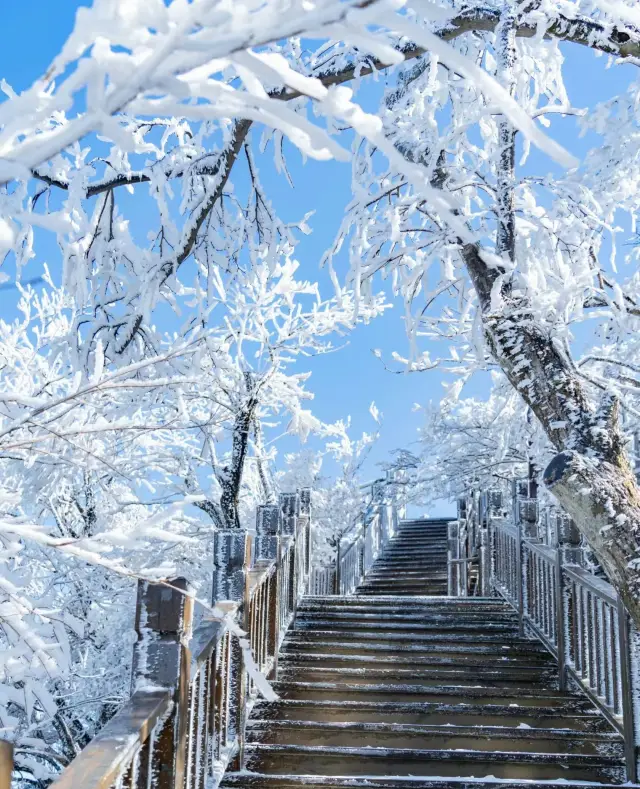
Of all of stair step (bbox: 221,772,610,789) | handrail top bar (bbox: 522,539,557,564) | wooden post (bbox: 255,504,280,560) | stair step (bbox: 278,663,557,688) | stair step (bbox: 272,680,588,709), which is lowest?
stair step (bbox: 221,772,610,789)

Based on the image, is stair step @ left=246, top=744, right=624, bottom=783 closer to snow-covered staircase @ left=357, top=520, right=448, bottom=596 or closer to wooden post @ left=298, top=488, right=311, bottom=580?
wooden post @ left=298, top=488, right=311, bottom=580

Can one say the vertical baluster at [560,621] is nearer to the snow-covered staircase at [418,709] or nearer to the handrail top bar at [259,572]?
the snow-covered staircase at [418,709]

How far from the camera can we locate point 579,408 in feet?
13.5

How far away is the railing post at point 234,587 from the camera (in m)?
3.96

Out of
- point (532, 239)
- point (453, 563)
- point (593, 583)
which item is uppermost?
point (532, 239)

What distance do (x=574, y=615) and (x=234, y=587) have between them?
115 inches

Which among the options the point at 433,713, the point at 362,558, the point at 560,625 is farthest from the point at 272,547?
the point at 362,558

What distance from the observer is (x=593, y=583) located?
4918mm

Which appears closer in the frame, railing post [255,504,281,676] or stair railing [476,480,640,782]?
stair railing [476,480,640,782]

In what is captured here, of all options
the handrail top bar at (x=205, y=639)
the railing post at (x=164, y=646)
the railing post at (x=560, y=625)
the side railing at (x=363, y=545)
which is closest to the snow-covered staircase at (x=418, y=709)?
the railing post at (x=560, y=625)

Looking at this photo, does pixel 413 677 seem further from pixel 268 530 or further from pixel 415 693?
pixel 268 530

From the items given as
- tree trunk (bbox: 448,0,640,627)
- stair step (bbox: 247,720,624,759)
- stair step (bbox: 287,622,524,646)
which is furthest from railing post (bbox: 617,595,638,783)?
stair step (bbox: 287,622,524,646)

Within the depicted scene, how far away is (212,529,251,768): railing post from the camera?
13.0ft

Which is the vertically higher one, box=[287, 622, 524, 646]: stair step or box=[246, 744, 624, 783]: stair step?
box=[287, 622, 524, 646]: stair step
